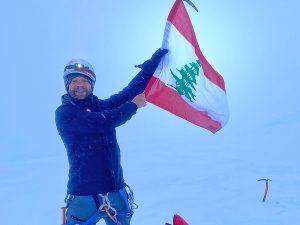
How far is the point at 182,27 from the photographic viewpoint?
4051 millimetres

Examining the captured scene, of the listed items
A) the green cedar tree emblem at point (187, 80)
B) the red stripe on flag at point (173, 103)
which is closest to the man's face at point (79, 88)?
the red stripe on flag at point (173, 103)

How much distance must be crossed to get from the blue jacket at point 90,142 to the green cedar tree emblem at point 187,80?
39.6 inches

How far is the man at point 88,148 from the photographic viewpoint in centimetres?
289

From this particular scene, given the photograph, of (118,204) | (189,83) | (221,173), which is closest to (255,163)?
(221,173)

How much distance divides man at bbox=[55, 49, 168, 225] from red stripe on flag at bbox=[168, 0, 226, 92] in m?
1.34

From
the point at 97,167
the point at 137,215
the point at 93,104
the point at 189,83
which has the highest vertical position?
the point at 189,83

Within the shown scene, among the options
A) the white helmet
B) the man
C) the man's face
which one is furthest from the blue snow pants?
the white helmet

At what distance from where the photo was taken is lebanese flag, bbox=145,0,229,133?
3818 millimetres

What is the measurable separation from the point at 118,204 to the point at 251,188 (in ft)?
15.8

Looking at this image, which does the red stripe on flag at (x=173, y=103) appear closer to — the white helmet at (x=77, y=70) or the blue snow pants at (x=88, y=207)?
the white helmet at (x=77, y=70)

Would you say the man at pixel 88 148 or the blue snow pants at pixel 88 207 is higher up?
the man at pixel 88 148

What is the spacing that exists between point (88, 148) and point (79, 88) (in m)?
0.53

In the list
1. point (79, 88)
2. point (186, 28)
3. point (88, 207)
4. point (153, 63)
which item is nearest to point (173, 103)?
point (153, 63)

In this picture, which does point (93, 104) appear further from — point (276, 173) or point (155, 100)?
point (276, 173)
